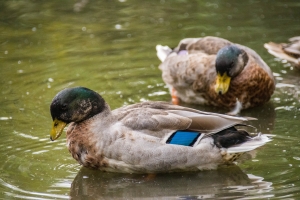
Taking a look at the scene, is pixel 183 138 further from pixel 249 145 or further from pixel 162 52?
pixel 162 52

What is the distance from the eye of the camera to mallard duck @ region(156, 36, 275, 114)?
905 cm

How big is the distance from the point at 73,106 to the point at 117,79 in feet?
11.0

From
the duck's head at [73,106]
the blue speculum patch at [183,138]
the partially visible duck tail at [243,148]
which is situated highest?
the duck's head at [73,106]

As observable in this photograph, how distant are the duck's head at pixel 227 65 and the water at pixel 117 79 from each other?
439mm

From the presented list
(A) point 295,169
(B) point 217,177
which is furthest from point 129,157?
(A) point 295,169

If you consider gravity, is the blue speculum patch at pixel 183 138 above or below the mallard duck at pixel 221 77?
above

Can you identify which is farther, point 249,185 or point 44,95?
point 44,95

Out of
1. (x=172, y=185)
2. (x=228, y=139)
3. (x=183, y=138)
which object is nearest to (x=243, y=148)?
(x=228, y=139)

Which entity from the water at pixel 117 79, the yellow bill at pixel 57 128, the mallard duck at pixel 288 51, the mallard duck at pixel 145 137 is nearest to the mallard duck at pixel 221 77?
the water at pixel 117 79

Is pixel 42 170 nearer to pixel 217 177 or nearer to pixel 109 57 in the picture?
pixel 217 177

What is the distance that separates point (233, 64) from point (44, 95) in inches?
100

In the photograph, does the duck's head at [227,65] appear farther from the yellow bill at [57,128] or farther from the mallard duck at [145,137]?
the yellow bill at [57,128]

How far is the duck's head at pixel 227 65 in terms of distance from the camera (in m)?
8.97

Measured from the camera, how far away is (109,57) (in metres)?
11.4
